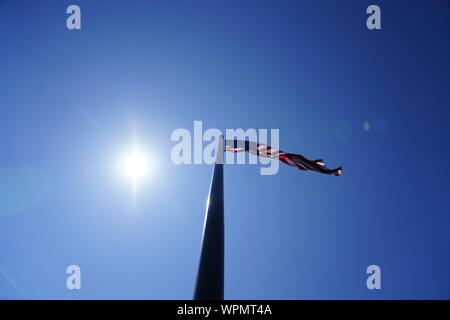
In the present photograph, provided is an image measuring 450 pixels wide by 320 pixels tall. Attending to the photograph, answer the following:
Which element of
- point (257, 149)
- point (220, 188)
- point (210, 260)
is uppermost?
point (257, 149)

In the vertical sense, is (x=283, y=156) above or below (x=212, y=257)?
above

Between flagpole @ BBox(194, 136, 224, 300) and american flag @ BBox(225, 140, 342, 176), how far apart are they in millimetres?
4708

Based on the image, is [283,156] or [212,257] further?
[283,156]

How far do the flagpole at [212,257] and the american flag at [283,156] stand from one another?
15.4 feet

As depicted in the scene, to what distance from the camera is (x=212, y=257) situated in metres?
5.18

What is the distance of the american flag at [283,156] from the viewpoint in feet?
34.5

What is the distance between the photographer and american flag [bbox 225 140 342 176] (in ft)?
34.5

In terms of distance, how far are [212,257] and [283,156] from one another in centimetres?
674
